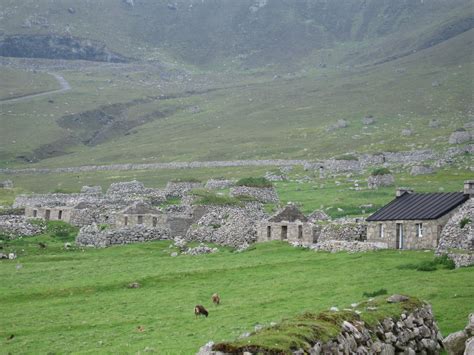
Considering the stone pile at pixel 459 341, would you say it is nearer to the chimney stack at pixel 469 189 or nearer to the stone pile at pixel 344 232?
the chimney stack at pixel 469 189

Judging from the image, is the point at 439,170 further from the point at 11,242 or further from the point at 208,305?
the point at 208,305

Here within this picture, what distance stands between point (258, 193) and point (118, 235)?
18.1 meters

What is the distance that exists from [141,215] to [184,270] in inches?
766

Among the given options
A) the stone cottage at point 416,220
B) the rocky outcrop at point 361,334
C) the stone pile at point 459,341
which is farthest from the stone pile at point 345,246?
the stone pile at point 459,341

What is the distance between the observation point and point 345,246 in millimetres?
44625

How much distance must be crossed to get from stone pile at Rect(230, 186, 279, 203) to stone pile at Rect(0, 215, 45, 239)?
650 inches

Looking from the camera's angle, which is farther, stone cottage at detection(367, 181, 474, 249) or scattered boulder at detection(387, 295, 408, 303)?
stone cottage at detection(367, 181, 474, 249)

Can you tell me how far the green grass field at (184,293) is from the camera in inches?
1139

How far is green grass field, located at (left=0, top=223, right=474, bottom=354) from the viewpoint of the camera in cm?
2894

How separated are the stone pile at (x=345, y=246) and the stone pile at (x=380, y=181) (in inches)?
1577

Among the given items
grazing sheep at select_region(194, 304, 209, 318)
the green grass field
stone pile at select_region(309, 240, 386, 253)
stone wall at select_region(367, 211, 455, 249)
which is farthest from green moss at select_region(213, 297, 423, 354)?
stone pile at select_region(309, 240, 386, 253)

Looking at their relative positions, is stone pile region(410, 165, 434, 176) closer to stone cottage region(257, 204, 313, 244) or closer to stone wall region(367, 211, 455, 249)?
stone cottage region(257, 204, 313, 244)

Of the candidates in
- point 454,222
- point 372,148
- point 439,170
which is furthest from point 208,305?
point 372,148

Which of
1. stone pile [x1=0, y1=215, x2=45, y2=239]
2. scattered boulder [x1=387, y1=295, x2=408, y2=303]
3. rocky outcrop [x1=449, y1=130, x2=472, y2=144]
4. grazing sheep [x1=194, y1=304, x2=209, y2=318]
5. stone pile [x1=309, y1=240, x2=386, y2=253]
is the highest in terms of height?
rocky outcrop [x1=449, y1=130, x2=472, y2=144]
